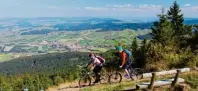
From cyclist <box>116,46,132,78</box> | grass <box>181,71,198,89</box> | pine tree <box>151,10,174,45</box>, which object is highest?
cyclist <box>116,46,132,78</box>

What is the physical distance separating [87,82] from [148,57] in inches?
256

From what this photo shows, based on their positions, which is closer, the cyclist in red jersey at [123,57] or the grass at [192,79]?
the grass at [192,79]

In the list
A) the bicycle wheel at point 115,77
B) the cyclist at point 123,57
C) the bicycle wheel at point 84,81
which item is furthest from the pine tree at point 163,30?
the cyclist at point 123,57

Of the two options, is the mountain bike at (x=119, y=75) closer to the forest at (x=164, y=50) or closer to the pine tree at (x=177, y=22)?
the forest at (x=164, y=50)

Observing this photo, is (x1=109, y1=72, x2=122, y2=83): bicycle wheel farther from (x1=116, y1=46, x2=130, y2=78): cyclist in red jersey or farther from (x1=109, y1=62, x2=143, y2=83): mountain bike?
(x1=116, y1=46, x2=130, y2=78): cyclist in red jersey

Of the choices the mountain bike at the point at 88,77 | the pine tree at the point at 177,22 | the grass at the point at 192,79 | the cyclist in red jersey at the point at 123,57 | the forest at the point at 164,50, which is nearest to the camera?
the grass at the point at 192,79

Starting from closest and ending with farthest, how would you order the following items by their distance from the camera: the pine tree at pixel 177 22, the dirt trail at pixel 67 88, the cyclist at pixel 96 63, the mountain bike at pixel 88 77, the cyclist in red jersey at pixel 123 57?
the cyclist in red jersey at pixel 123 57
the cyclist at pixel 96 63
the dirt trail at pixel 67 88
the mountain bike at pixel 88 77
the pine tree at pixel 177 22

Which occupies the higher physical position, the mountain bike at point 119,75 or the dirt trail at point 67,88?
the mountain bike at point 119,75

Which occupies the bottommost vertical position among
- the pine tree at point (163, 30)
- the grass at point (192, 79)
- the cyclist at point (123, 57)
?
the pine tree at point (163, 30)

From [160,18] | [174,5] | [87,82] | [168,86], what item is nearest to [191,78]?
[168,86]

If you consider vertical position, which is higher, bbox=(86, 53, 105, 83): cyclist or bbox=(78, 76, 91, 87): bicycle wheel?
bbox=(86, 53, 105, 83): cyclist

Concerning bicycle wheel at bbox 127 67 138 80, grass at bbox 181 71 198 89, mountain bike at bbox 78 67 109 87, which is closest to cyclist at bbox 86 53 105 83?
mountain bike at bbox 78 67 109 87

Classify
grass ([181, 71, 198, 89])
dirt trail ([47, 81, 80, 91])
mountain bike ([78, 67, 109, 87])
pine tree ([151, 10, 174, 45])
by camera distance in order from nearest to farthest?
grass ([181, 71, 198, 89]), dirt trail ([47, 81, 80, 91]), mountain bike ([78, 67, 109, 87]), pine tree ([151, 10, 174, 45])

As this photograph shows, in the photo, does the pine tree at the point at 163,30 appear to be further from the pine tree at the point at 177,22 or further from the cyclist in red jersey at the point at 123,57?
the cyclist in red jersey at the point at 123,57
